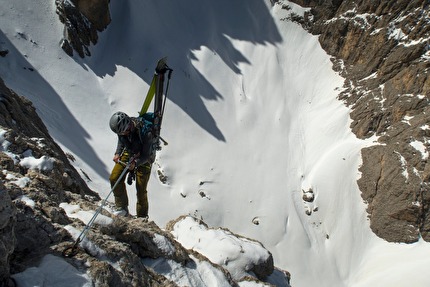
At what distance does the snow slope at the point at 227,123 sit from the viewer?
28.0 metres

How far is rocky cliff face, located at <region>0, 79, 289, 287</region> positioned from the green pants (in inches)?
16.5

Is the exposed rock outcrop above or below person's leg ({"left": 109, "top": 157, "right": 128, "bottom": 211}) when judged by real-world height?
above

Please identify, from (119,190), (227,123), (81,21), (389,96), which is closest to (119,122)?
(119,190)

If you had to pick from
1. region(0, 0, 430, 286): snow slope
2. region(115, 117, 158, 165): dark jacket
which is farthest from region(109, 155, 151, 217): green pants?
region(0, 0, 430, 286): snow slope

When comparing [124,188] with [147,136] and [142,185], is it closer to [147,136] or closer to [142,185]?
[142,185]

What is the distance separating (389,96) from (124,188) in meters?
34.5

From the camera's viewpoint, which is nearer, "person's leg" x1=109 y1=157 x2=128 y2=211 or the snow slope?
"person's leg" x1=109 y1=157 x2=128 y2=211

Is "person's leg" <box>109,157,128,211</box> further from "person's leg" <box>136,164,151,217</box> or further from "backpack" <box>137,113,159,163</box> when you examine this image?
"backpack" <box>137,113,159,163</box>

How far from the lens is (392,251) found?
104ft

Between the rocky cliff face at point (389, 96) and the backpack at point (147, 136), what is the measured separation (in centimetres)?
2979

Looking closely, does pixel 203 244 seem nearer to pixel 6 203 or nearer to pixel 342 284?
pixel 6 203

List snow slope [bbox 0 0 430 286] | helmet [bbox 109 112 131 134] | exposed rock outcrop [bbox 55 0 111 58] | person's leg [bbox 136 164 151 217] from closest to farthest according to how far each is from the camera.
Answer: helmet [bbox 109 112 131 134] < person's leg [bbox 136 164 151 217] < snow slope [bbox 0 0 430 286] < exposed rock outcrop [bbox 55 0 111 58]

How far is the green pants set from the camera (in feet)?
24.7

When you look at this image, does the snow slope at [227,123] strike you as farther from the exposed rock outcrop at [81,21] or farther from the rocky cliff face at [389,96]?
the rocky cliff face at [389,96]
